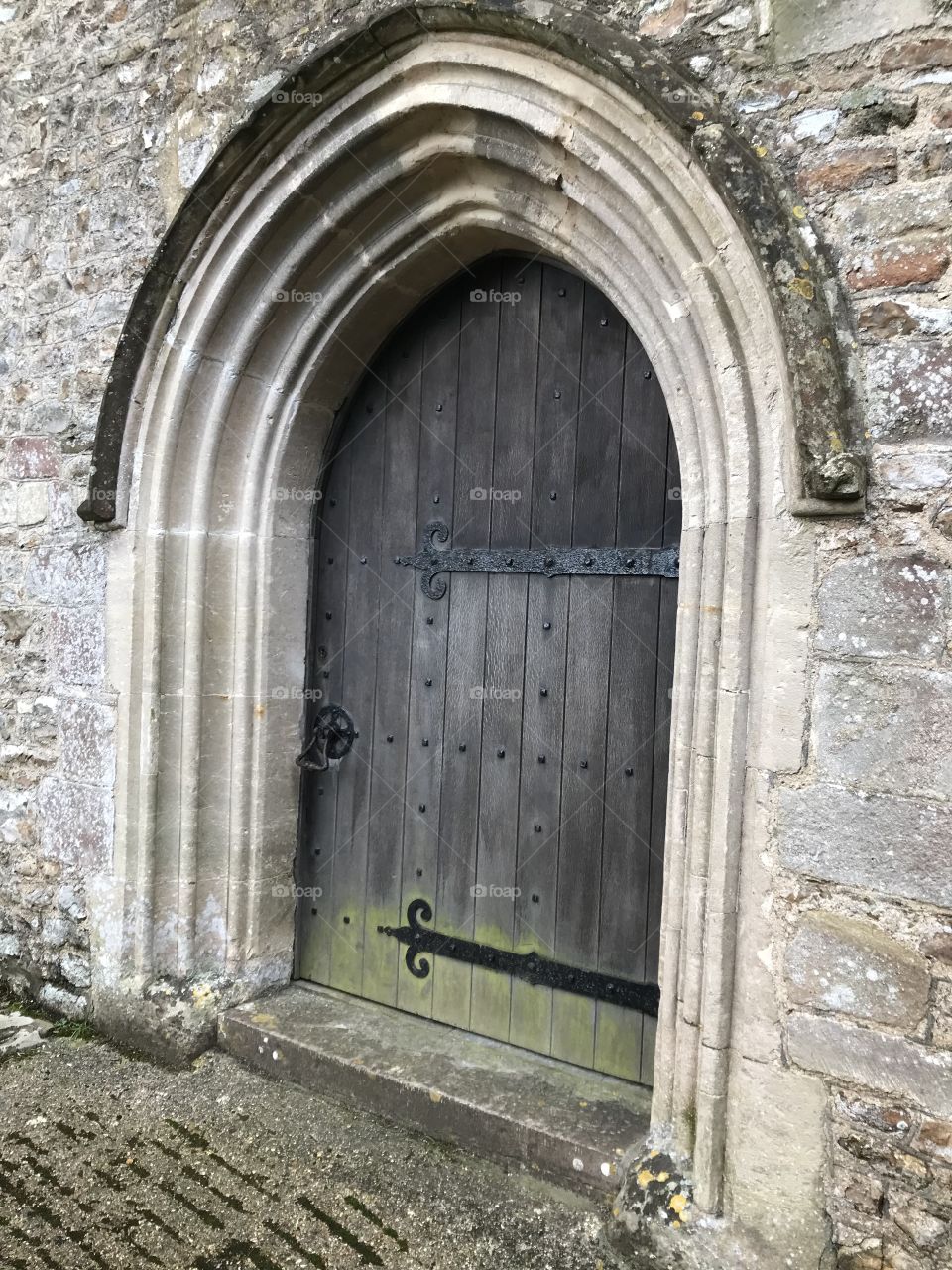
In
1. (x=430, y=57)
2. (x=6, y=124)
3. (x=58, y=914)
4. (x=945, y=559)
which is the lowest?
(x=58, y=914)

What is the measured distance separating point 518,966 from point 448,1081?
36 centimetres

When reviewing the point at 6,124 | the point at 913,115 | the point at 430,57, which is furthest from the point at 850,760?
the point at 6,124

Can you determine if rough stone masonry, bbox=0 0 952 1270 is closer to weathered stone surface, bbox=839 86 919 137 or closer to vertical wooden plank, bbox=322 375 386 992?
weathered stone surface, bbox=839 86 919 137

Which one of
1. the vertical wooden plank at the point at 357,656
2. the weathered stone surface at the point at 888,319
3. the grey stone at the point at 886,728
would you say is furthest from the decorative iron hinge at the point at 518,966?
the weathered stone surface at the point at 888,319

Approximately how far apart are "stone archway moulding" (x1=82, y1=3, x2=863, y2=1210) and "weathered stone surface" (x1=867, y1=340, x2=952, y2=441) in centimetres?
7

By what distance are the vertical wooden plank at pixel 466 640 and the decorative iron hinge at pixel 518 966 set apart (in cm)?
4

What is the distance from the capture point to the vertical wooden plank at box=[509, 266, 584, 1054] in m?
2.72

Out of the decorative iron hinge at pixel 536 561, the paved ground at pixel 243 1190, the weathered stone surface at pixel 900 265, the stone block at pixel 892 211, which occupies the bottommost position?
the paved ground at pixel 243 1190

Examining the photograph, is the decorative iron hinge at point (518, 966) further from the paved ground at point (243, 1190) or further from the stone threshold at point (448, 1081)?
the paved ground at point (243, 1190)

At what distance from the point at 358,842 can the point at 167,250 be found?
1.93 metres

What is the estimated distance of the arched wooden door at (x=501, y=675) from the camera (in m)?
2.61

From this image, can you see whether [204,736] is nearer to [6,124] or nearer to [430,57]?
[430,57]

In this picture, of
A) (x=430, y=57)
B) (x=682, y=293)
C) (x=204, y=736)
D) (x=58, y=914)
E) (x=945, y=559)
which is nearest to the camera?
(x=945, y=559)

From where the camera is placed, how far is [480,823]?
2891 millimetres
